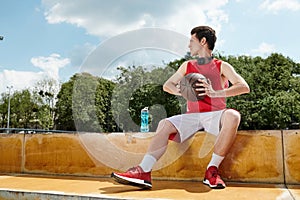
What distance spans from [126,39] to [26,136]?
5.27 feet

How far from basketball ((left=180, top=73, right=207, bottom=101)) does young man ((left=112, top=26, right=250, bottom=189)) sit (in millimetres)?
39

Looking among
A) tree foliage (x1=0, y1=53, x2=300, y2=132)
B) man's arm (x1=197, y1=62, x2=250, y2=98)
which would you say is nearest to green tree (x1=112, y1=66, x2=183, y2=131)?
tree foliage (x1=0, y1=53, x2=300, y2=132)

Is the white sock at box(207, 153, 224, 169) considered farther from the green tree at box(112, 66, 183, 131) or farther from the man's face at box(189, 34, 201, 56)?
the green tree at box(112, 66, 183, 131)

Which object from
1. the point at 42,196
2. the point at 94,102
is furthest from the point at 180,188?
the point at 94,102

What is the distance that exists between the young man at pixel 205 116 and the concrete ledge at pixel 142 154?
0.99ft

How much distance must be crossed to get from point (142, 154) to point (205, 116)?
843 mm

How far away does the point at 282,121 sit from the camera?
19516 mm

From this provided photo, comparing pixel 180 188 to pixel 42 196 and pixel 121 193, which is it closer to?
pixel 121 193

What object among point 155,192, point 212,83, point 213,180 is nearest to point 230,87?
Answer: point 212,83

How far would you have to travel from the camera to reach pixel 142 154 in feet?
10.2

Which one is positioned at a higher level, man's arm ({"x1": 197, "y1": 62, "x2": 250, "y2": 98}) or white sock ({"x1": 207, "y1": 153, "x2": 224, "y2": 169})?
man's arm ({"x1": 197, "y1": 62, "x2": 250, "y2": 98})

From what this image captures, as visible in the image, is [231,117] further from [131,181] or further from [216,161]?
[131,181]

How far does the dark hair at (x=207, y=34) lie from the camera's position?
277 centimetres

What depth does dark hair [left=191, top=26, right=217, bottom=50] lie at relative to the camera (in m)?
2.77
